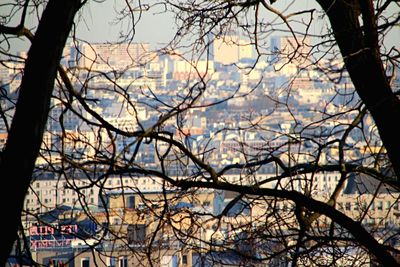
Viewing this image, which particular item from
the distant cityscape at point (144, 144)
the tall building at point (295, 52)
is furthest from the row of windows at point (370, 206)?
the tall building at point (295, 52)

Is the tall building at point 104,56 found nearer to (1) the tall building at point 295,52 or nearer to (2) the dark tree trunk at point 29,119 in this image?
(1) the tall building at point 295,52

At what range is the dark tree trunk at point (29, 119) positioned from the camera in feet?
4.13

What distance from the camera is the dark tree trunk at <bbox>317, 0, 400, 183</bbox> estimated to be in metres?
2.13

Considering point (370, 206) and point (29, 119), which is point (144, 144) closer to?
point (370, 206)

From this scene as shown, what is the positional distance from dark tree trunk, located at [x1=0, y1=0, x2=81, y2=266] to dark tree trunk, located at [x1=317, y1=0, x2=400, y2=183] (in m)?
0.95

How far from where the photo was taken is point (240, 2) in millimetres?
2340

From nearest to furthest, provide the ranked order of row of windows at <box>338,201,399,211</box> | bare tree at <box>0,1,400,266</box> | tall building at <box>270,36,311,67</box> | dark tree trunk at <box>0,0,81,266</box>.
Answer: dark tree trunk at <box>0,0,81,266</box>, bare tree at <box>0,1,400,266</box>, tall building at <box>270,36,311,67</box>, row of windows at <box>338,201,399,211</box>

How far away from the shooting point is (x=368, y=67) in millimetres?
2184

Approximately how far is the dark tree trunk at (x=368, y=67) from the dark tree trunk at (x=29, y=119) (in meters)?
0.95

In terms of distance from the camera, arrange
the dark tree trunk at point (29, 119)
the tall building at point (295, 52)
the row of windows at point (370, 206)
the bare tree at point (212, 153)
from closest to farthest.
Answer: the dark tree trunk at point (29, 119), the bare tree at point (212, 153), the tall building at point (295, 52), the row of windows at point (370, 206)

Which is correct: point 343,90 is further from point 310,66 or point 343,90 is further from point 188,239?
point 188,239

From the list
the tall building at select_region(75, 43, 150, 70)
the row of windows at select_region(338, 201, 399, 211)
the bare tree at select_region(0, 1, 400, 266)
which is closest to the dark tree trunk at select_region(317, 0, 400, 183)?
the bare tree at select_region(0, 1, 400, 266)

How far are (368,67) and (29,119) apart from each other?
3.70 ft

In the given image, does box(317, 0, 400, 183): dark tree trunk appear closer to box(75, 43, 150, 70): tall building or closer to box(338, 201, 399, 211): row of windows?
box(338, 201, 399, 211): row of windows
